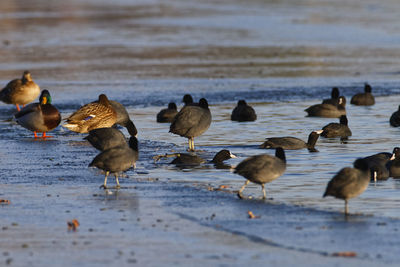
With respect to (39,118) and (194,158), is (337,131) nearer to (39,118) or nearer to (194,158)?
(194,158)

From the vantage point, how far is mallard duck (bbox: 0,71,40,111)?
77.0 feet

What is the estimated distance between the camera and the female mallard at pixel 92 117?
59.5 ft

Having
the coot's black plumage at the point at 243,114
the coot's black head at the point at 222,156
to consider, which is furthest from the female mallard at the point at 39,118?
the coot's black head at the point at 222,156

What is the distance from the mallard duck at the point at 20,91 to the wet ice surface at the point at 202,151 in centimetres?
49

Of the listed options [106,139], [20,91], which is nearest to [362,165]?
[106,139]

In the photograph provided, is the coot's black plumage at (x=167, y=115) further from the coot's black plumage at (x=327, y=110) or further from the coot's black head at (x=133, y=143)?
the coot's black head at (x=133, y=143)

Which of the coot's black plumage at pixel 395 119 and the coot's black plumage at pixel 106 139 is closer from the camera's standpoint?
the coot's black plumage at pixel 106 139

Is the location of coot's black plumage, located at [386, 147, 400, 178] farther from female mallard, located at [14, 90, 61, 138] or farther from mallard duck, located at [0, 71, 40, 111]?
mallard duck, located at [0, 71, 40, 111]

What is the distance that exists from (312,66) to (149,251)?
23.3 meters


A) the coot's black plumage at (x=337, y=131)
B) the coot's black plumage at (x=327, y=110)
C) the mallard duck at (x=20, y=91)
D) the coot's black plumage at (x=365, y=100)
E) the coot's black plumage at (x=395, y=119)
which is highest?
the mallard duck at (x=20, y=91)

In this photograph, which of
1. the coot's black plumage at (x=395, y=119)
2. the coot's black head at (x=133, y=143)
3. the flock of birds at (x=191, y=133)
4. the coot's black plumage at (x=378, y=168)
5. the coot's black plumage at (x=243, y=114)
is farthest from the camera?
the coot's black plumage at (x=243, y=114)

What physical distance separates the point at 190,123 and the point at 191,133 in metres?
0.21

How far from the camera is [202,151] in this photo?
16.8 m

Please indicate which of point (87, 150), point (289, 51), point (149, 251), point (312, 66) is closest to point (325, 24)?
point (289, 51)
